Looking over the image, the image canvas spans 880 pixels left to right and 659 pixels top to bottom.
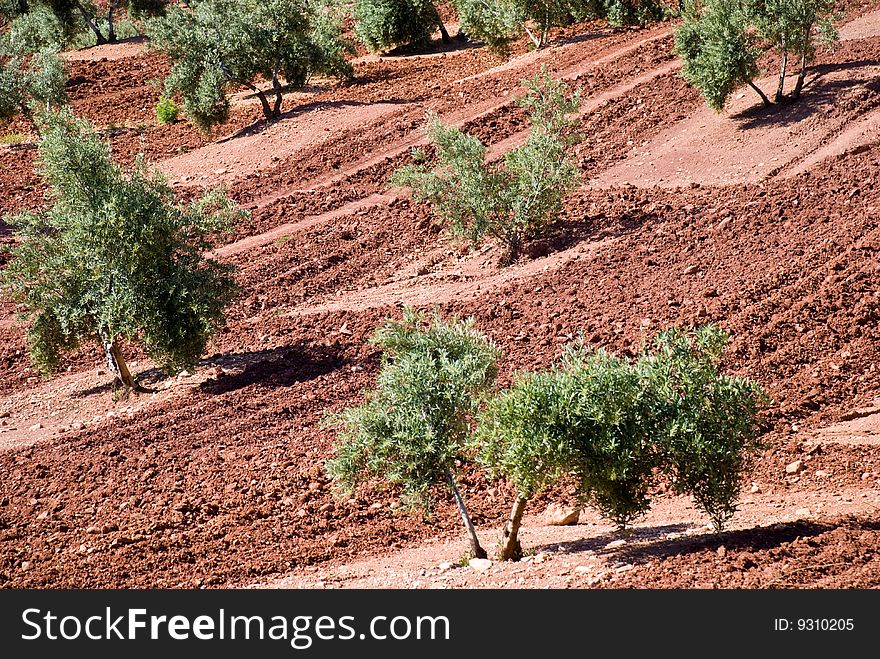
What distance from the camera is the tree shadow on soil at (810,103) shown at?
22625 millimetres

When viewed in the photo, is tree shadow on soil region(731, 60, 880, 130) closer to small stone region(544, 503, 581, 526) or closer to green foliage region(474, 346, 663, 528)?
small stone region(544, 503, 581, 526)

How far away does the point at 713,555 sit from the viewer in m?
9.35

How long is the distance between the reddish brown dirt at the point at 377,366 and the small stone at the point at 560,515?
6.8 inches

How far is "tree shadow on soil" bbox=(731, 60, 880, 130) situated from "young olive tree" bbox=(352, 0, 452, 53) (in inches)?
662

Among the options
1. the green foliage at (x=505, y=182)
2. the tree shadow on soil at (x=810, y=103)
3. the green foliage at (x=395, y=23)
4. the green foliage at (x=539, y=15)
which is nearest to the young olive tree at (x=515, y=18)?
the green foliage at (x=539, y=15)

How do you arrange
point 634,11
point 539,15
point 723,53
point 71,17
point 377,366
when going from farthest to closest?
point 71,17 < point 634,11 < point 539,15 < point 723,53 < point 377,366

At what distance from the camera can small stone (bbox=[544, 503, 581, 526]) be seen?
11898 millimetres

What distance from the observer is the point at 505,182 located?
787 inches

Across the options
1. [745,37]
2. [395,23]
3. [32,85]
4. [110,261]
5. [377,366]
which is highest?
[32,85]

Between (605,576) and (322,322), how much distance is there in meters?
10.2

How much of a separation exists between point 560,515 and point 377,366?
520cm

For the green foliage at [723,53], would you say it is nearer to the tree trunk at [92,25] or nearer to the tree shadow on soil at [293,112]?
the tree shadow on soil at [293,112]

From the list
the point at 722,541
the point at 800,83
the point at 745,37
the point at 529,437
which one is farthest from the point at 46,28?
the point at 722,541

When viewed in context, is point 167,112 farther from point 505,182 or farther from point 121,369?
point 121,369
